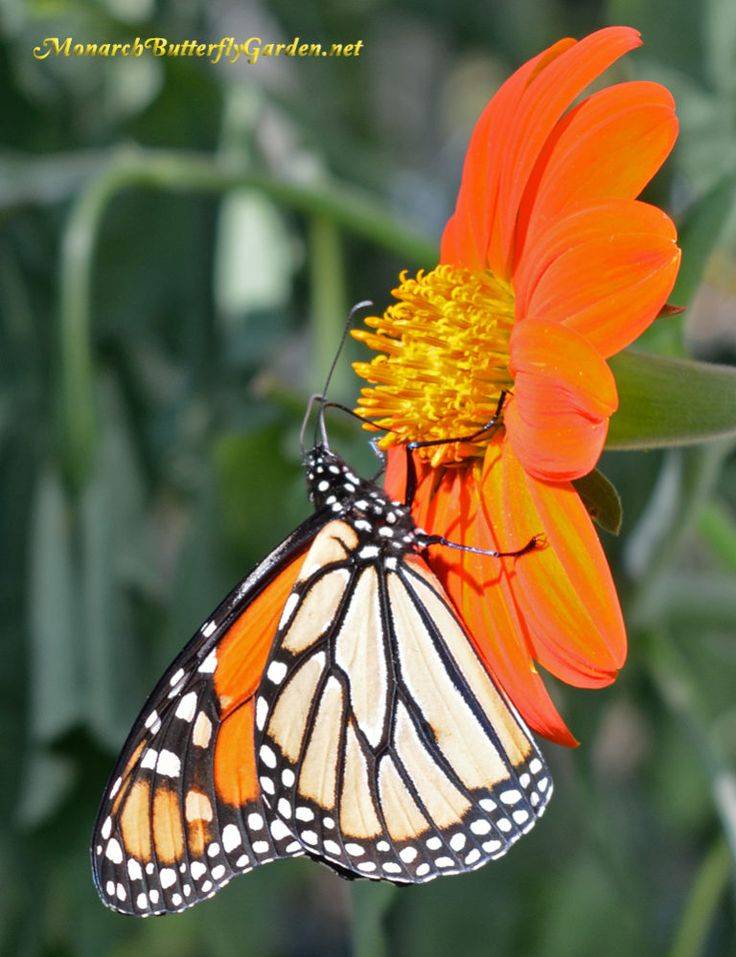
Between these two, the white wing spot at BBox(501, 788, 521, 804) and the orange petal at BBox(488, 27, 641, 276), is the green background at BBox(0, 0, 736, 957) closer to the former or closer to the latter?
the white wing spot at BBox(501, 788, 521, 804)

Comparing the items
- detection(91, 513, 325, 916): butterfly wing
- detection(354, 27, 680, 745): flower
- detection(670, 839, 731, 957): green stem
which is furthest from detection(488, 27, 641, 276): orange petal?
detection(670, 839, 731, 957): green stem

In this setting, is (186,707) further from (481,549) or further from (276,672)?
(481,549)

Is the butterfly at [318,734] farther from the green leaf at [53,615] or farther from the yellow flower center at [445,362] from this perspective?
the green leaf at [53,615]

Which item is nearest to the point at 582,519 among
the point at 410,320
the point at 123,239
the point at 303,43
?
the point at 410,320

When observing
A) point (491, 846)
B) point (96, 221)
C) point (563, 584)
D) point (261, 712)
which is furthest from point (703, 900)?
point (96, 221)

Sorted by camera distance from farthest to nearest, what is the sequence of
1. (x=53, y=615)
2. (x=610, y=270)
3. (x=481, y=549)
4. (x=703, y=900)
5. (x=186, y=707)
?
(x=53, y=615) → (x=703, y=900) → (x=186, y=707) → (x=481, y=549) → (x=610, y=270)
